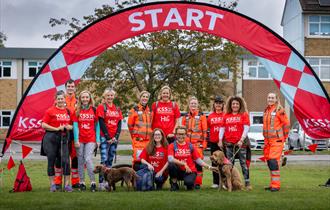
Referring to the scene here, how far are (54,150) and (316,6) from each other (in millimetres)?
33074

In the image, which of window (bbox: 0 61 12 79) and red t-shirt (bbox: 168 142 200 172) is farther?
window (bbox: 0 61 12 79)

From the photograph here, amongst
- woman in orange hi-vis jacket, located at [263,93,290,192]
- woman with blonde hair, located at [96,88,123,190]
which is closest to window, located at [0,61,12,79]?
woman with blonde hair, located at [96,88,123,190]

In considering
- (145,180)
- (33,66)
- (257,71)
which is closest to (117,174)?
(145,180)

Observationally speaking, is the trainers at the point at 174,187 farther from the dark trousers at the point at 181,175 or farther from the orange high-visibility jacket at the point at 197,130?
the orange high-visibility jacket at the point at 197,130

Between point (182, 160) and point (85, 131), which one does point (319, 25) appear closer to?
point (182, 160)

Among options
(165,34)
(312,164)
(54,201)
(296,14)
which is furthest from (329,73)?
(54,201)

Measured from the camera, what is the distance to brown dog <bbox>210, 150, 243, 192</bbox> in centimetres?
1062

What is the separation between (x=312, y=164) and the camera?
2078cm

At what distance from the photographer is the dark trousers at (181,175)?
10625 millimetres

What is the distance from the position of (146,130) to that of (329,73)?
108ft

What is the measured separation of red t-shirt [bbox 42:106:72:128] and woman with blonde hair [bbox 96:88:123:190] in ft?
2.17

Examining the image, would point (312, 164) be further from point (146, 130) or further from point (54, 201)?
point (54, 201)

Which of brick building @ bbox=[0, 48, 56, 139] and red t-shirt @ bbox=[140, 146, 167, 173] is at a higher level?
brick building @ bbox=[0, 48, 56, 139]

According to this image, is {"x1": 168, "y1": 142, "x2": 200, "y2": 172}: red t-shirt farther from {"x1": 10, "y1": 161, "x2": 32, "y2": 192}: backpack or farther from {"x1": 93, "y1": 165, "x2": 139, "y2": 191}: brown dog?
{"x1": 10, "y1": 161, "x2": 32, "y2": 192}: backpack
